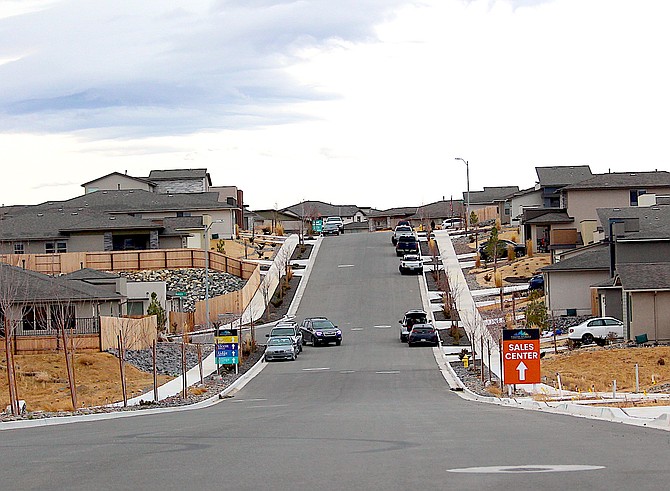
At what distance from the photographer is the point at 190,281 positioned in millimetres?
70875

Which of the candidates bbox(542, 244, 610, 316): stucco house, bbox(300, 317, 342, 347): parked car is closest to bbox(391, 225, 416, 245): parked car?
bbox(542, 244, 610, 316): stucco house

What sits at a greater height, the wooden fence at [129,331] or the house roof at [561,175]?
the house roof at [561,175]

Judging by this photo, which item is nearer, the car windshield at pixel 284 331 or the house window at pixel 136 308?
the car windshield at pixel 284 331

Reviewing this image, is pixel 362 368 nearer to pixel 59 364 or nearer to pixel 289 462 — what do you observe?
pixel 59 364

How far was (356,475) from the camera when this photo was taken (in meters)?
10.1

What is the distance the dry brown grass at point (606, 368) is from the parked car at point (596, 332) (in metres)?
2.81

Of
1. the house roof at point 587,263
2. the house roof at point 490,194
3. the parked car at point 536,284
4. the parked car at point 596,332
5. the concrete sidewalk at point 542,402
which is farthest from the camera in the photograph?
the house roof at point 490,194

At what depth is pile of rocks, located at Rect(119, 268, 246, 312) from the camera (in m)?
69.1

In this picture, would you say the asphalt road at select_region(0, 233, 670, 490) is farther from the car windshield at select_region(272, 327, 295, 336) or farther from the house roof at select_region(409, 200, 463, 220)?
the house roof at select_region(409, 200, 463, 220)

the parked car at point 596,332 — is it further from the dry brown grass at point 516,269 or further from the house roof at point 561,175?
the house roof at point 561,175

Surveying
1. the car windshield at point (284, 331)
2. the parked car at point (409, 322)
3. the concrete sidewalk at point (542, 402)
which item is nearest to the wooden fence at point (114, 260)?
→ the concrete sidewalk at point (542, 402)

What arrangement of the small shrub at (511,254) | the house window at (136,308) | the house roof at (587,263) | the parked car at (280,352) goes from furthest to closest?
the small shrub at (511,254), the house window at (136,308), the house roof at (587,263), the parked car at (280,352)

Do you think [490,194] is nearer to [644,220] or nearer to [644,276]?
[644,220]

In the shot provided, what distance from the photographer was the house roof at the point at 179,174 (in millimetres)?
116938
